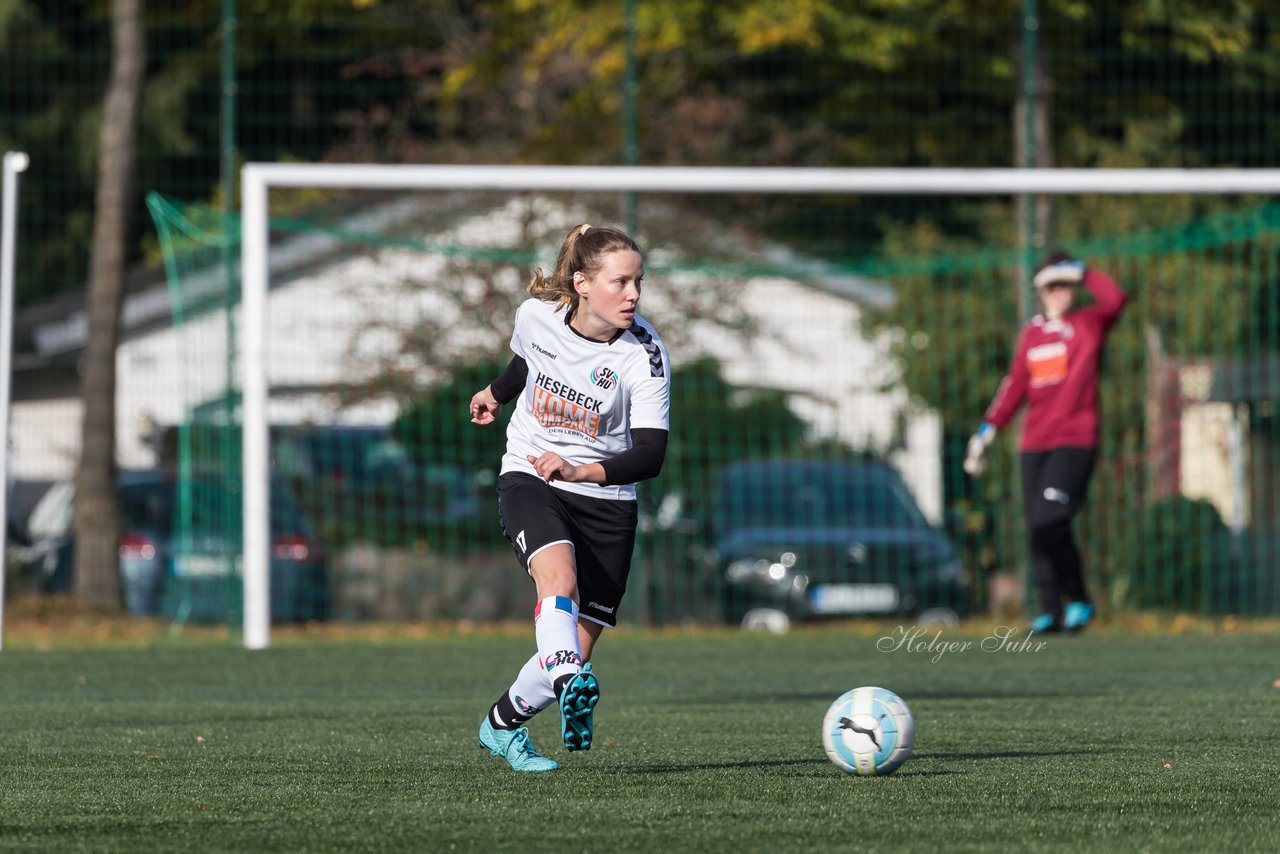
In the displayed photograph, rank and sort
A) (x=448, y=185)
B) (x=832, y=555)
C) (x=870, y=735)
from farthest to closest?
(x=832, y=555) → (x=448, y=185) → (x=870, y=735)

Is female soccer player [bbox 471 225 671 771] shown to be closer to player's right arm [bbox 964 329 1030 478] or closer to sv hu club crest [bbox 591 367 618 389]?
sv hu club crest [bbox 591 367 618 389]

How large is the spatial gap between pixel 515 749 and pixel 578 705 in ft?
1.94

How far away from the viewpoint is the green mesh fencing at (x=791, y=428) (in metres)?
13.7

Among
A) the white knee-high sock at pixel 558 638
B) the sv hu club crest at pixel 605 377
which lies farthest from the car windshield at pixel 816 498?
the white knee-high sock at pixel 558 638

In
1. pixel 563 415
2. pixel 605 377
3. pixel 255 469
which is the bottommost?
pixel 255 469

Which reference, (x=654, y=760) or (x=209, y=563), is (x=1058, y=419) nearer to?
(x=654, y=760)

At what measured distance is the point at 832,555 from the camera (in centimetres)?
1368

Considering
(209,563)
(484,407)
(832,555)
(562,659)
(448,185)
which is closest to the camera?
(562,659)

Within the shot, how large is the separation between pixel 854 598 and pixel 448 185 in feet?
13.4

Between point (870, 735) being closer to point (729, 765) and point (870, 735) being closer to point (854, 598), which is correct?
point (729, 765)

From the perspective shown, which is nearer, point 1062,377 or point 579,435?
point 579,435

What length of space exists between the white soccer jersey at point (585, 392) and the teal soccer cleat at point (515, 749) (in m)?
0.70

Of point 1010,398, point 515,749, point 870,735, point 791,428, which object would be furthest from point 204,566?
point 870,735

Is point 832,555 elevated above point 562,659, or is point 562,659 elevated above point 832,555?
point 562,659
